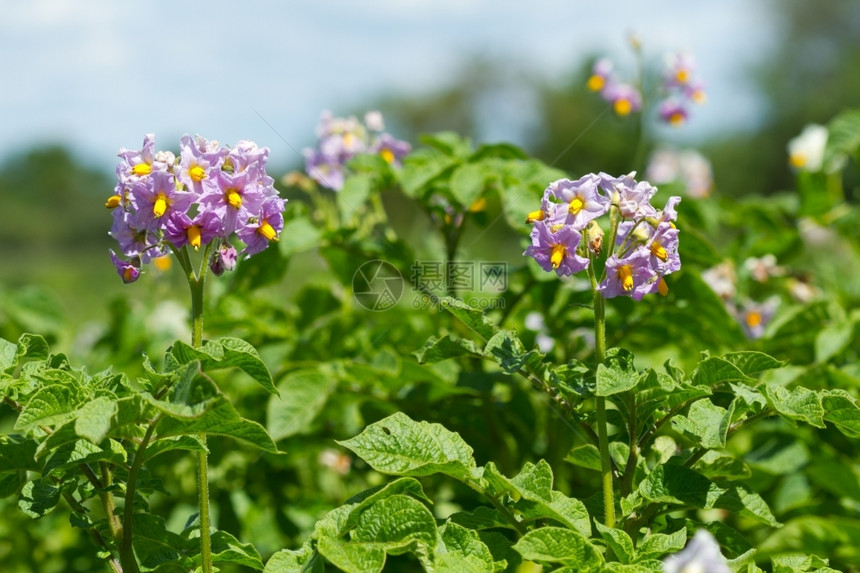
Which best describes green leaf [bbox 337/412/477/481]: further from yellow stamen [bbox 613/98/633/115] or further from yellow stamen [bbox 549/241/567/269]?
yellow stamen [bbox 613/98/633/115]

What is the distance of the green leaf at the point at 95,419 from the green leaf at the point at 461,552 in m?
0.45

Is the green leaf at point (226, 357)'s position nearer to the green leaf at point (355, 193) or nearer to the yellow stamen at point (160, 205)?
the yellow stamen at point (160, 205)

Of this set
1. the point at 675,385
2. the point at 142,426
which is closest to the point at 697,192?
the point at 675,385

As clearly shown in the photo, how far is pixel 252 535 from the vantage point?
2287 mm

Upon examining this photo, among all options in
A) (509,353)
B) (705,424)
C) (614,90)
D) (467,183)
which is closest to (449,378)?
(467,183)

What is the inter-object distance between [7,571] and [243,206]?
6.35 ft

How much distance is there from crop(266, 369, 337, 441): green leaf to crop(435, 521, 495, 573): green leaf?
80cm

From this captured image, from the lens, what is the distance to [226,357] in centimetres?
115

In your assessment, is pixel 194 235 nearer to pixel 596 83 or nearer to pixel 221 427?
pixel 221 427

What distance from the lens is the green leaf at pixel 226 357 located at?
114 centimetres

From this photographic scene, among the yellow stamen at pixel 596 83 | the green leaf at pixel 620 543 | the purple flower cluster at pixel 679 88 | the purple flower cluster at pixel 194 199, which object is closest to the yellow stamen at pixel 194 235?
the purple flower cluster at pixel 194 199

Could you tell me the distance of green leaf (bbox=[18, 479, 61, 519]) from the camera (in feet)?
4.11

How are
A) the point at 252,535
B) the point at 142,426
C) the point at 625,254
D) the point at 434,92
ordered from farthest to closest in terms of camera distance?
1. the point at 434,92
2. the point at 252,535
3. the point at 625,254
4. the point at 142,426

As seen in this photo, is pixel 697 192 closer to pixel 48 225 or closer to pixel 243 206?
pixel 243 206
